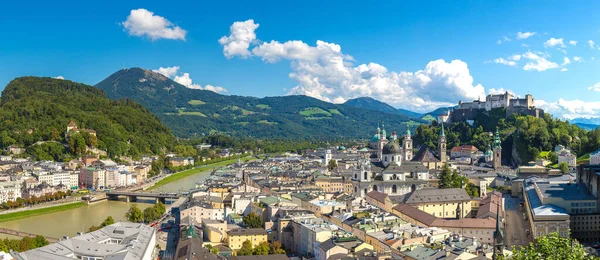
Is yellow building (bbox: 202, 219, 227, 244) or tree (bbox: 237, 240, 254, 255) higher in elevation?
yellow building (bbox: 202, 219, 227, 244)

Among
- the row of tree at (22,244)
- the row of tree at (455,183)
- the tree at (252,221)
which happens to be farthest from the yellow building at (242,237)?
the row of tree at (455,183)

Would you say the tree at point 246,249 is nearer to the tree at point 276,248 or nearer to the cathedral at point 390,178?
the tree at point 276,248

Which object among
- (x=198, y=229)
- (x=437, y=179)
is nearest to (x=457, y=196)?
(x=437, y=179)

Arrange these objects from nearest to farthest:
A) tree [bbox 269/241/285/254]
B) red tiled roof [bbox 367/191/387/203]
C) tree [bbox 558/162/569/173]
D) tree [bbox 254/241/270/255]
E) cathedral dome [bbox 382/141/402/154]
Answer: tree [bbox 254/241/270/255] → tree [bbox 269/241/285/254] → red tiled roof [bbox 367/191/387/203] → tree [bbox 558/162/569/173] → cathedral dome [bbox 382/141/402/154]

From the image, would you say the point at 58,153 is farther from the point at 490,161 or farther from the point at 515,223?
the point at 515,223

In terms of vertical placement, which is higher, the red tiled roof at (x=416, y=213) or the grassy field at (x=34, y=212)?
the red tiled roof at (x=416, y=213)

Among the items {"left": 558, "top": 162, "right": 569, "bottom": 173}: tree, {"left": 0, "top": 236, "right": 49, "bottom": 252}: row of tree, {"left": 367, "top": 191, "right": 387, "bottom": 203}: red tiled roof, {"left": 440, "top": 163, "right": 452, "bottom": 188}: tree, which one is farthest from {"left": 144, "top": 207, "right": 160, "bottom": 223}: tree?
{"left": 558, "top": 162, "right": 569, "bottom": 173}: tree

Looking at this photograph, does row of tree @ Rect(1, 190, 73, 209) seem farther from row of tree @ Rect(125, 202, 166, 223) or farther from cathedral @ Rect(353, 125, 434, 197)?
cathedral @ Rect(353, 125, 434, 197)
